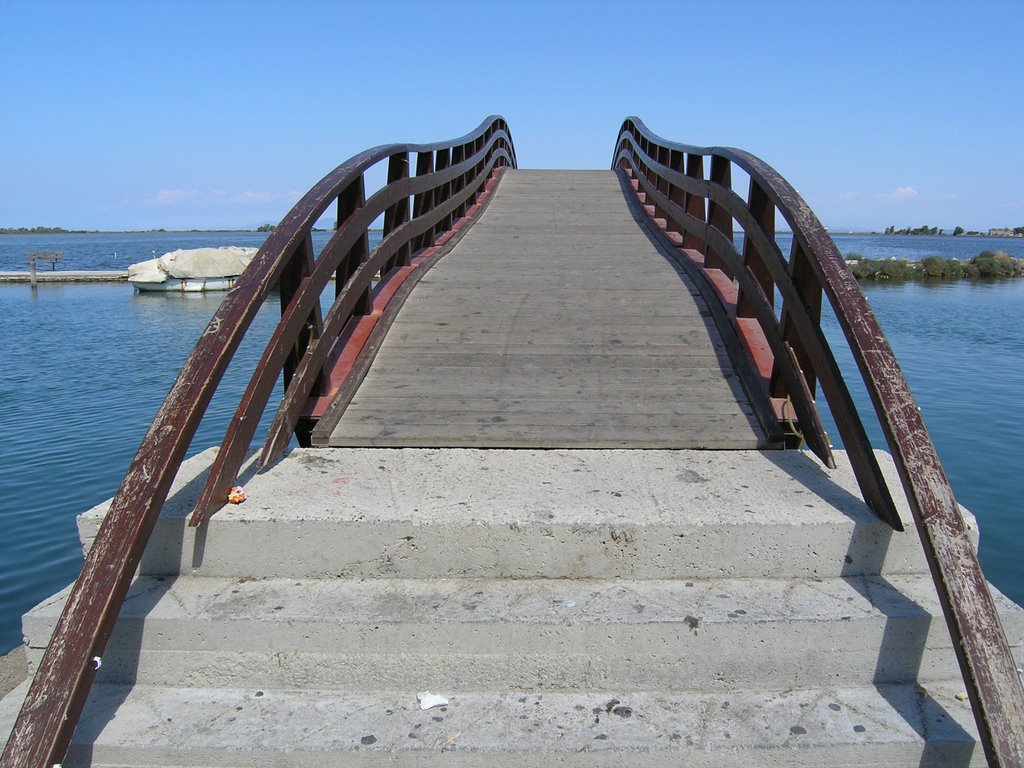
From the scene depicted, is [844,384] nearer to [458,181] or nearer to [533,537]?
[533,537]

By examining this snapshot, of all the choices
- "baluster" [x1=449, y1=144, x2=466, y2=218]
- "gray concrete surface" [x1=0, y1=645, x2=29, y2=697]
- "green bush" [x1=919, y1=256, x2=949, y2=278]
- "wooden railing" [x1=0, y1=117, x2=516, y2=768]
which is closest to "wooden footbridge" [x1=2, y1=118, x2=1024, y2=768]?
"wooden railing" [x1=0, y1=117, x2=516, y2=768]

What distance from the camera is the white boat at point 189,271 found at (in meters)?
36.0

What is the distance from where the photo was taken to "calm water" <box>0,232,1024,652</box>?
661 centimetres

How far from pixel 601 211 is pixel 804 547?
8617mm

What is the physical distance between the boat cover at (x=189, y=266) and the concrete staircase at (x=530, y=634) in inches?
1358

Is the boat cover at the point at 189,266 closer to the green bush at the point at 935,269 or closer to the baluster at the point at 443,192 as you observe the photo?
the baluster at the point at 443,192

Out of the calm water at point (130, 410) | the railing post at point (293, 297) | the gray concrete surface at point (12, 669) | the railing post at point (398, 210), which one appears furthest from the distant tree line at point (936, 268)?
the gray concrete surface at point (12, 669)

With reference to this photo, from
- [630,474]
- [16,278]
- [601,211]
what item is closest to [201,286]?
A: [16,278]

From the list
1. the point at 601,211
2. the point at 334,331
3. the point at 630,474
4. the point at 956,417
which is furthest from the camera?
the point at 601,211

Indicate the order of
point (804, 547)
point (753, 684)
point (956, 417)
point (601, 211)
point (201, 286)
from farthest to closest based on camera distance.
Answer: point (201, 286)
point (601, 211)
point (956, 417)
point (804, 547)
point (753, 684)

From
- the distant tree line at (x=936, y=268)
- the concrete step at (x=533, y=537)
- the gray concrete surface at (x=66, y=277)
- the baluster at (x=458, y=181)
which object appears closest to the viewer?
the concrete step at (x=533, y=537)

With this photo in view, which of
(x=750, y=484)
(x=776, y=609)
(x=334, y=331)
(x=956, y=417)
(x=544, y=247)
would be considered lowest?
(x=956, y=417)

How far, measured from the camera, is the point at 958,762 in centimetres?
267

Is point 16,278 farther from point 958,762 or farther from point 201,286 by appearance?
point 958,762
